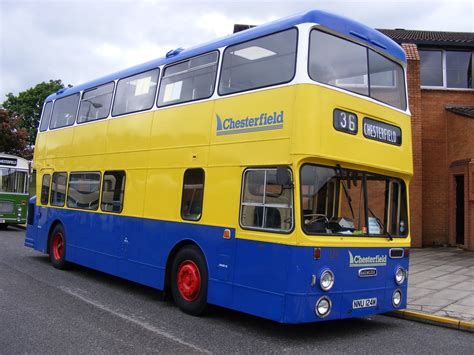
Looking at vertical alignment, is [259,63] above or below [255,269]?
above

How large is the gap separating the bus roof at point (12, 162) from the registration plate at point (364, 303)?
18685mm

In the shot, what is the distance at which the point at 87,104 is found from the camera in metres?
10.9

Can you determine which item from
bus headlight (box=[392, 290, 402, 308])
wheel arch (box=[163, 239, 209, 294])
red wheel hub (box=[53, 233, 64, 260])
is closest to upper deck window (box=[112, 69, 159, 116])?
wheel arch (box=[163, 239, 209, 294])

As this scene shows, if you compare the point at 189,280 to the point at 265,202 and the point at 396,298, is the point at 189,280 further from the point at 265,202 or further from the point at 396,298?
the point at 396,298

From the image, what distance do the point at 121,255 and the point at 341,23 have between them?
542 centimetres

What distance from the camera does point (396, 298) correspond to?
23.0ft

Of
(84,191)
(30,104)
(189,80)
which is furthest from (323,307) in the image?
(30,104)

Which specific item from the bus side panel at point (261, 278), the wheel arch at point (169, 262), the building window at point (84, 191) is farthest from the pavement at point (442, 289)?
the building window at point (84, 191)

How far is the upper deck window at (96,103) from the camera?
10.1m

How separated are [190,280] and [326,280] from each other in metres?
2.28

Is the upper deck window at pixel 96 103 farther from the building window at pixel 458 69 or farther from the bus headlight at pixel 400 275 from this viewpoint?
the building window at pixel 458 69

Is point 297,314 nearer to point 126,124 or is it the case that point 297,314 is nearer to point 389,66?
point 389,66

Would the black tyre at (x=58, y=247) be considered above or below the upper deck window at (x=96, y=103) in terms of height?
below

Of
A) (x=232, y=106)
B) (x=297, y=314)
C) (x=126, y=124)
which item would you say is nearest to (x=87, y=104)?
(x=126, y=124)
